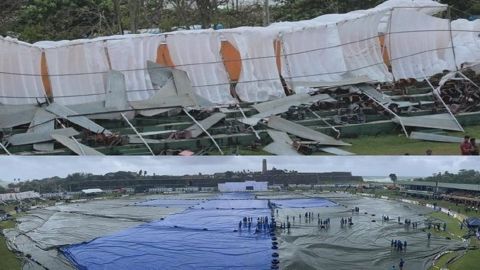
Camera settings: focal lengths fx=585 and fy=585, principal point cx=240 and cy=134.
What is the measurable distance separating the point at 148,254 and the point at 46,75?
9596 millimetres

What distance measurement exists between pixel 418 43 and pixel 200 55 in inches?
255

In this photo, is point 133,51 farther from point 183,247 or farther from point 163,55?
point 183,247

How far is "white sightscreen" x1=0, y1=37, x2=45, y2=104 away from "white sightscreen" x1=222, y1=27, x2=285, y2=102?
4.38 metres

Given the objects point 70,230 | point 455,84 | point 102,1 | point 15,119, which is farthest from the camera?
point 102,1

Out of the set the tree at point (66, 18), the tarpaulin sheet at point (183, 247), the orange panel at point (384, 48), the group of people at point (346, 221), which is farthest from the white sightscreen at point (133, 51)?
the tree at point (66, 18)

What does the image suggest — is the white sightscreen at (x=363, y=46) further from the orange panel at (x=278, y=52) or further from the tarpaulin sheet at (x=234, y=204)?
the tarpaulin sheet at (x=234, y=204)

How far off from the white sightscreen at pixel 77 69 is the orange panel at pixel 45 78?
71mm

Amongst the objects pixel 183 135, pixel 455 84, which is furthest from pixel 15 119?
pixel 455 84

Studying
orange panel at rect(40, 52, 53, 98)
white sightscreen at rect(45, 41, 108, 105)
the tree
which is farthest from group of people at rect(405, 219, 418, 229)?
the tree

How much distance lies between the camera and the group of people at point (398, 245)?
2156 mm

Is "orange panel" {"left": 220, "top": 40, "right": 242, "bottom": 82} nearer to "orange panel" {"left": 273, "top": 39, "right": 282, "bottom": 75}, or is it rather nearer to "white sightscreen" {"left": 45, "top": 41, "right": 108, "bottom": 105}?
"orange panel" {"left": 273, "top": 39, "right": 282, "bottom": 75}

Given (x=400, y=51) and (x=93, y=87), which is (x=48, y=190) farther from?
(x=400, y=51)

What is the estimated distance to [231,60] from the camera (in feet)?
47.5

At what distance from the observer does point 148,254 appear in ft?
6.84
